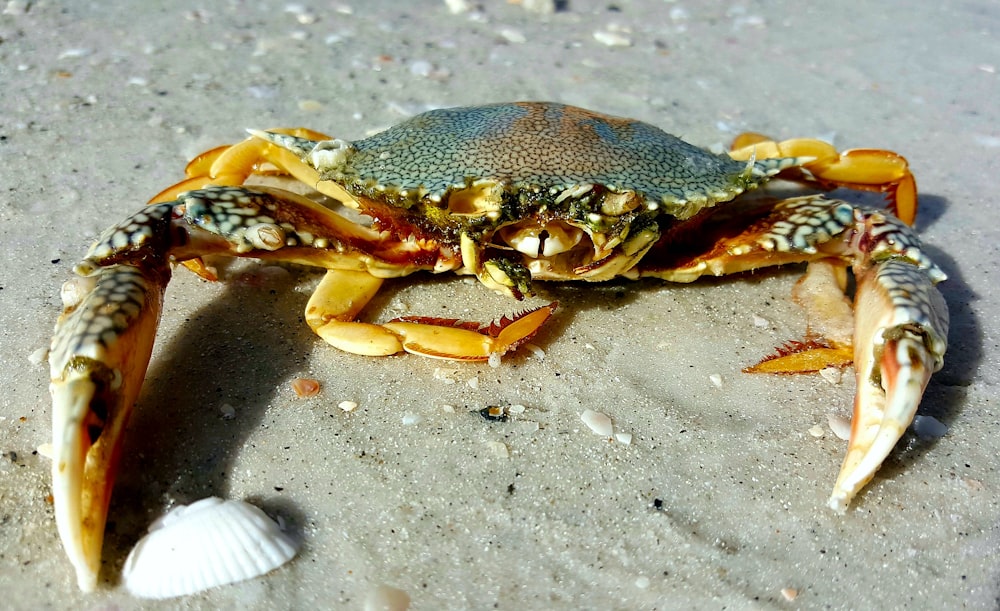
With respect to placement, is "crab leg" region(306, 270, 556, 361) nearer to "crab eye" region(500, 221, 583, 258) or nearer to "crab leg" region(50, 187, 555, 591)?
"crab leg" region(50, 187, 555, 591)

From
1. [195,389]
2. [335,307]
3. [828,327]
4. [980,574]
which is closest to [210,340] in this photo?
[195,389]

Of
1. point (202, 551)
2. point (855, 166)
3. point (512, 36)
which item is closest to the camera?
point (202, 551)

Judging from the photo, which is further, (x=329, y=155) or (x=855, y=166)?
(x=855, y=166)

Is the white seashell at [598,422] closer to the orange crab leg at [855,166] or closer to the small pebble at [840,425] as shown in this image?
the small pebble at [840,425]

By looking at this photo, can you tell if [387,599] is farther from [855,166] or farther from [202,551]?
[855,166]

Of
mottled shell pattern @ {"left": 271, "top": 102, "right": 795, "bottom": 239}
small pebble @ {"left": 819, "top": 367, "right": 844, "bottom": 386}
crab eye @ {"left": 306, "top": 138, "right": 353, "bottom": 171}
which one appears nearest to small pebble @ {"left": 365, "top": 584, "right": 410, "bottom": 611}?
mottled shell pattern @ {"left": 271, "top": 102, "right": 795, "bottom": 239}

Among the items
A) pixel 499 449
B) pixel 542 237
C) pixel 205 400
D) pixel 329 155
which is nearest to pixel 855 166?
pixel 542 237

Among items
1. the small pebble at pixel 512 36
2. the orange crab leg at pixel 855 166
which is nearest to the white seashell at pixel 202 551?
the orange crab leg at pixel 855 166
